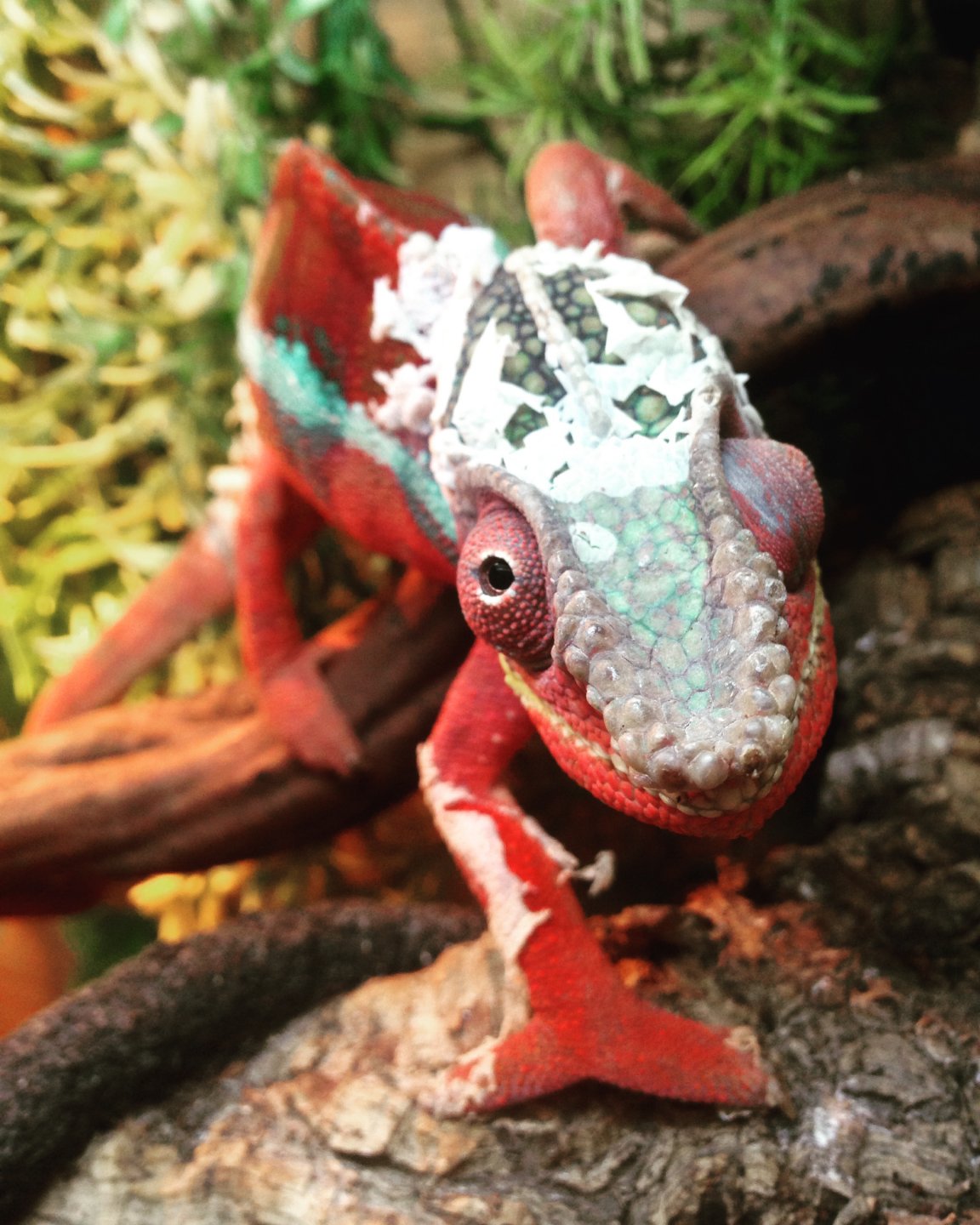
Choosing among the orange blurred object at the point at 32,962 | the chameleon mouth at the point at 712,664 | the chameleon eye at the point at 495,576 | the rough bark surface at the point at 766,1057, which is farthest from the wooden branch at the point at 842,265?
the orange blurred object at the point at 32,962

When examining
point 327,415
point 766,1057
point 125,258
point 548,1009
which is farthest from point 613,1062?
point 125,258

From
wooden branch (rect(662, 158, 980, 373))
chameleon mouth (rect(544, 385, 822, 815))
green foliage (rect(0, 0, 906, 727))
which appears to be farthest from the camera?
green foliage (rect(0, 0, 906, 727))

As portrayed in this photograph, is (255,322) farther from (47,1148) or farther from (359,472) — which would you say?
(47,1148)

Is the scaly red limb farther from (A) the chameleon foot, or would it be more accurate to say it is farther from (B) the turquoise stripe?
(A) the chameleon foot

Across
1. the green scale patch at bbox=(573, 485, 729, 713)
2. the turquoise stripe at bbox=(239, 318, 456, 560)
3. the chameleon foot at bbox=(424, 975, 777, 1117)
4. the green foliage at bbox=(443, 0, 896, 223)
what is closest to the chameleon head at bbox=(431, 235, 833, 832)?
the green scale patch at bbox=(573, 485, 729, 713)

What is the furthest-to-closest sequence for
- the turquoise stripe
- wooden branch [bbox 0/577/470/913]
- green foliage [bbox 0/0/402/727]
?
1. green foliage [bbox 0/0/402/727]
2. wooden branch [bbox 0/577/470/913]
3. the turquoise stripe

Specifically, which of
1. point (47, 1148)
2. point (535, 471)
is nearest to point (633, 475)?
point (535, 471)
